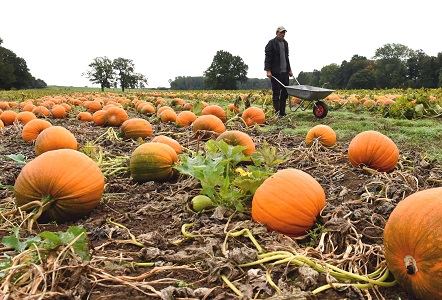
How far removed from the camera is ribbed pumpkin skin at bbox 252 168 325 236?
2.21 metres

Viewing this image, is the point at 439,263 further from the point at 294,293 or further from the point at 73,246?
the point at 73,246

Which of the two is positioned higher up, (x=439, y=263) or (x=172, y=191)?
(x=439, y=263)

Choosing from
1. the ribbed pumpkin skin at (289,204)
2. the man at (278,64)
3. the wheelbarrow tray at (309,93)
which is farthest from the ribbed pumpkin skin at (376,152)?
the man at (278,64)

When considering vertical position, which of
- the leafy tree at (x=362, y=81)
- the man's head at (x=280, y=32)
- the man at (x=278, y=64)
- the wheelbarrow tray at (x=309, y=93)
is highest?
the man's head at (x=280, y=32)

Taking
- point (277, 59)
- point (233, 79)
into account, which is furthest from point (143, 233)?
point (233, 79)

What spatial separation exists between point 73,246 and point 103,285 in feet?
0.79

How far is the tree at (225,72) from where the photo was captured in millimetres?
68500

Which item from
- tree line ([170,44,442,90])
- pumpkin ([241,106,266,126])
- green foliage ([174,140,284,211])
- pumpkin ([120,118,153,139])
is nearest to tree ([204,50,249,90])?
tree line ([170,44,442,90])

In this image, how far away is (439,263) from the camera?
4.83ft

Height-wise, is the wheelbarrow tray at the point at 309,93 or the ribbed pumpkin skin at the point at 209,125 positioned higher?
the wheelbarrow tray at the point at 309,93

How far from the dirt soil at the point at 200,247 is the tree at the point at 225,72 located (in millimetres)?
65360

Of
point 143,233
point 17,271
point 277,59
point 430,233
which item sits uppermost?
point 277,59

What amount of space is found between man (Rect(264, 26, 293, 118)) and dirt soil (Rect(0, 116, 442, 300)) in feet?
19.6

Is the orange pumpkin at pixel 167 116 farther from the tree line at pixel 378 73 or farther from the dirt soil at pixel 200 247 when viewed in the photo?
the tree line at pixel 378 73
